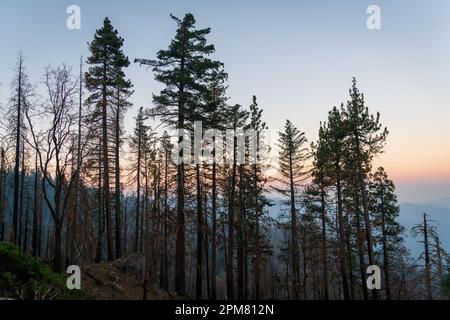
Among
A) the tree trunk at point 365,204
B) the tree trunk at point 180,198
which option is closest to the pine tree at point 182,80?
the tree trunk at point 180,198

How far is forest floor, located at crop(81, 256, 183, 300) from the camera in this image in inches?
672

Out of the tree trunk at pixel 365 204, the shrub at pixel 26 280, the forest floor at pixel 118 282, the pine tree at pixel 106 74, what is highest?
the pine tree at pixel 106 74

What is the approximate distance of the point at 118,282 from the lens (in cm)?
1920

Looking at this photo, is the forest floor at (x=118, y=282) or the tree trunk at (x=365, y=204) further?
the tree trunk at (x=365, y=204)

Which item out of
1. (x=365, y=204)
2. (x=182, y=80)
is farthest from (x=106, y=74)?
(x=365, y=204)

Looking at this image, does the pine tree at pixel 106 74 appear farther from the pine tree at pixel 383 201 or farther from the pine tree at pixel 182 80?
the pine tree at pixel 383 201

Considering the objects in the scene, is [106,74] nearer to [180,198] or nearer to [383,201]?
[180,198]

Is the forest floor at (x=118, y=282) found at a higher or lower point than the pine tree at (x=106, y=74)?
lower

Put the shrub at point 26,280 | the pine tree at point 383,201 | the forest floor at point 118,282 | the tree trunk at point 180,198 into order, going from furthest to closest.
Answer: the pine tree at point 383,201 < the tree trunk at point 180,198 < the forest floor at point 118,282 < the shrub at point 26,280

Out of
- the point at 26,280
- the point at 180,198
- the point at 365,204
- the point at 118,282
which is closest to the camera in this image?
the point at 26,280

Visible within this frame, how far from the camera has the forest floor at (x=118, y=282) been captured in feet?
56.0

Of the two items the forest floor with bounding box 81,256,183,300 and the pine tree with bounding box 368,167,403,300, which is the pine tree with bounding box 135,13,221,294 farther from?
the pine tree with bounding box 368,167,403,300
